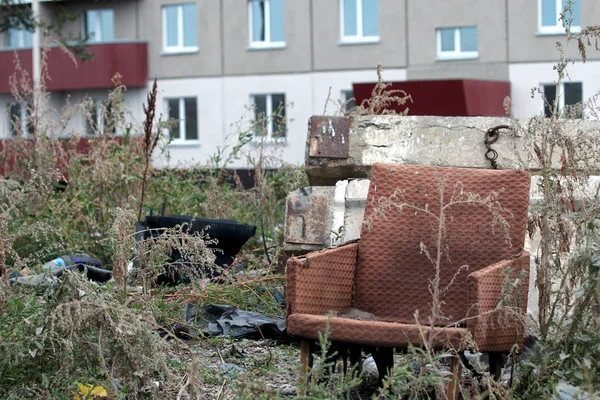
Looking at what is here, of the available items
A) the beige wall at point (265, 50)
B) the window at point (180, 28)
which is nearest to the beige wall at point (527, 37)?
the beige wall at point (265, 50)

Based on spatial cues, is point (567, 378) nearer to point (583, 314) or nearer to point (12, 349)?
point (583, 314)

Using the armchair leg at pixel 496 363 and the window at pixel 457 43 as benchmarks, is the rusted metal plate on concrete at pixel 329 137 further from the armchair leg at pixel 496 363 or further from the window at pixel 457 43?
the window at pixel 457 43

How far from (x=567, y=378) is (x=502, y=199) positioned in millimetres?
926

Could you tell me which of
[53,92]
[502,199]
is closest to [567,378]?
[502,199]

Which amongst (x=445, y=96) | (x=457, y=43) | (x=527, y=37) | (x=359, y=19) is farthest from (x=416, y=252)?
(x=359, y=19)

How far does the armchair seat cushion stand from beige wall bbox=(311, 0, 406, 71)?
23.4 meters

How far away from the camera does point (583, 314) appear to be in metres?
4.00

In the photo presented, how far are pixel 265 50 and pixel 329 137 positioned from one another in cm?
2264

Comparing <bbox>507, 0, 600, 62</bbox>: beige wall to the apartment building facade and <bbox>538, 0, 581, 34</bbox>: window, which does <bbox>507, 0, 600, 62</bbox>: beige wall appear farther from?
<bbox>538, 0, 581, 34</bbox>: window

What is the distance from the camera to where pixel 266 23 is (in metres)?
28.5

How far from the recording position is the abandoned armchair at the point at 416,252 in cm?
426

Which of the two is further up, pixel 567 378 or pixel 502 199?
pixel 502 199

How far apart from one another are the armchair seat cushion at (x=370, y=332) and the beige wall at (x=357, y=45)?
23.4m

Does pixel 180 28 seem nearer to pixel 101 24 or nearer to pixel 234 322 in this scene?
pixel 101 24
